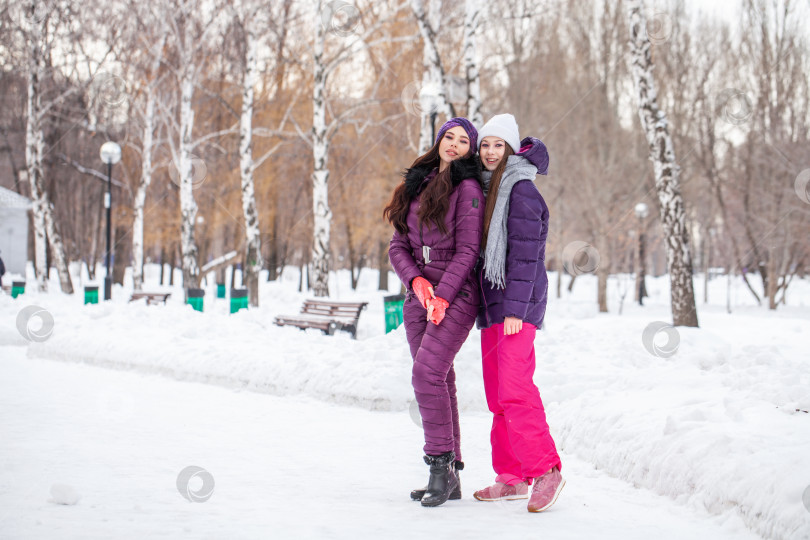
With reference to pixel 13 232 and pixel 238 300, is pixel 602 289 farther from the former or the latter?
pixel 13 232

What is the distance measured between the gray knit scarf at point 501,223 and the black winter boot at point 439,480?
0.95 meters

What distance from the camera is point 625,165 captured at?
82.1 feet

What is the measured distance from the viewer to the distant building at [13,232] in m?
30.2

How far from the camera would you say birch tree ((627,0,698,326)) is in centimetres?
1195

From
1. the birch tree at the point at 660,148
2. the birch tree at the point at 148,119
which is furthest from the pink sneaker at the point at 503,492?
the birch tree at the point at 148,119

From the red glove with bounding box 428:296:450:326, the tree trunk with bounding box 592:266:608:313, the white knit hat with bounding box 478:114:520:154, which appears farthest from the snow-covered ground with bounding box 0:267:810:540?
the tree trunk with bounding box 592:266:608:313

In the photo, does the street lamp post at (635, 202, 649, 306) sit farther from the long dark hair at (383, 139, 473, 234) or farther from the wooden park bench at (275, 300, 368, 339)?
the long dark hair at (383, 139, 473, 234)

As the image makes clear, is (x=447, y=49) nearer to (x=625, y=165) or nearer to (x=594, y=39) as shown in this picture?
(x=594, y=39)

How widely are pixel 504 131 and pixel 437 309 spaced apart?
105cm

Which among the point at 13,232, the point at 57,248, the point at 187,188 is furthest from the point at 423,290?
the point at 13,232

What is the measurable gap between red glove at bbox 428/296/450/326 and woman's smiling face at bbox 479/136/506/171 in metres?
0.85

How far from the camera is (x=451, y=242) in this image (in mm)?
3693

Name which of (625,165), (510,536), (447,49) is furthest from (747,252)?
(510,536)

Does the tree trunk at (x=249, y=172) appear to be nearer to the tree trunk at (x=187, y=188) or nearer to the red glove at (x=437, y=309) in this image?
the tree trunk at (x=187, y=188)
